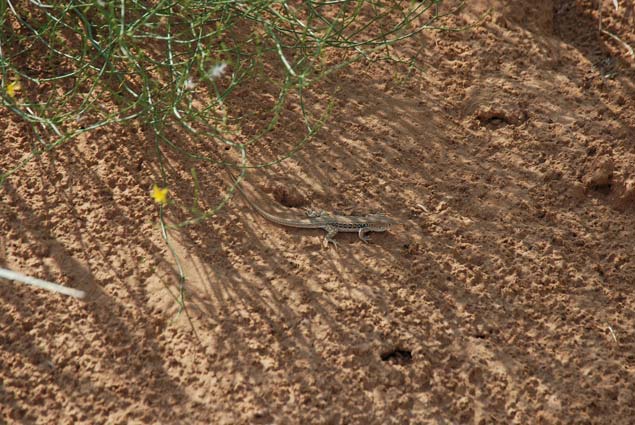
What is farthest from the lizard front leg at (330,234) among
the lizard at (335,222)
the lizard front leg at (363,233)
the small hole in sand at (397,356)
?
the small hole in sand at (397,356)

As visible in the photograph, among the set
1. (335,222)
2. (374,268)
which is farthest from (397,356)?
(335,222)

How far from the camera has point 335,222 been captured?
4.04 m

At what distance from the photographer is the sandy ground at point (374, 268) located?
336 centimetres

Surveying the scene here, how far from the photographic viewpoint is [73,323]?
3.55 metres

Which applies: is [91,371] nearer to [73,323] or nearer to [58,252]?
[73,323]

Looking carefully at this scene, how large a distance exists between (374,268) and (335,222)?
0.35m

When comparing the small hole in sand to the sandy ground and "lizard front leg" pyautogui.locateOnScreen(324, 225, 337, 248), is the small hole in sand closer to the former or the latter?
the sandy ground

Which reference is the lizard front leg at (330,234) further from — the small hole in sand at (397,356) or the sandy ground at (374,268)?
the small hole in sand at (397,356)

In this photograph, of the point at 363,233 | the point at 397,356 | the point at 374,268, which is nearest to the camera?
the point at 397,356

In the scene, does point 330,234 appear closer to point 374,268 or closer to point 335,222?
point 335,222

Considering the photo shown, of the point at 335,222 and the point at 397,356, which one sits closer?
the point at 397,356

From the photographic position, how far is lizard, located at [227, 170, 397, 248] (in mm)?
3988

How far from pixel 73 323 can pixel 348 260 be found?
135 centimetres

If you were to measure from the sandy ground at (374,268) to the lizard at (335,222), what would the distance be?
0.04 meters
